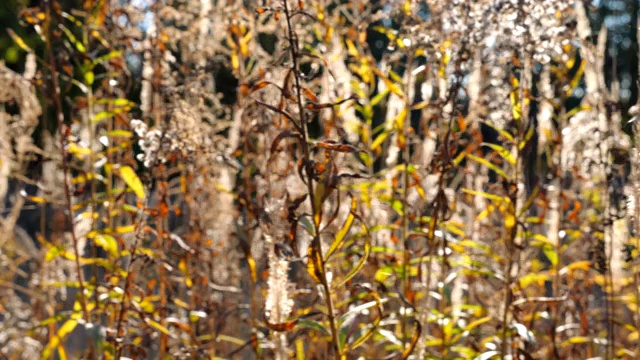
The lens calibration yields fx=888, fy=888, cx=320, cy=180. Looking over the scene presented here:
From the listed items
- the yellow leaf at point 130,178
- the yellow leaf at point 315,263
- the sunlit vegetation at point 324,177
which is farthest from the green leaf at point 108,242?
the yellow leaf at point 315,263

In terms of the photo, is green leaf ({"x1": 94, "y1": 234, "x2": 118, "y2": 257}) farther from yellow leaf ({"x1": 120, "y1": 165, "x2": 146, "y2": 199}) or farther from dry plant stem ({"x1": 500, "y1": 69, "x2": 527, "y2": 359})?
dry plant stem ({"x1": 500, "y1": 69, "x2": 527, "y2": 359})

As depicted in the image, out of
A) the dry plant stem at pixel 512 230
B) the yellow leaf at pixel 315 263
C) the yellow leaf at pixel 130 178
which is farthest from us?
the yellow leaf at pixel 130 178

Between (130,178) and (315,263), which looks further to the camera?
(130,178)

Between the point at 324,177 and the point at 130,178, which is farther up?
the point at 130,178

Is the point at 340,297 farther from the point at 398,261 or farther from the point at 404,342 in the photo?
the point at 404,342

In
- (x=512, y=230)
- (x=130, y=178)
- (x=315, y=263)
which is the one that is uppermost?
(x=130, y=178)

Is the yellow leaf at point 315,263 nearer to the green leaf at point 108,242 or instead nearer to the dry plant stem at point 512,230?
the dry plant stem at point 512,230

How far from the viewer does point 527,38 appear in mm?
2223

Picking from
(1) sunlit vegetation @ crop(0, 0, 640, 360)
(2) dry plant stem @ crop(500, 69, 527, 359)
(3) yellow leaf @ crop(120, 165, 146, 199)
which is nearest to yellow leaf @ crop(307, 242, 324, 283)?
(1) sunlit vegetation @ crop(0, 0, 640, 360)

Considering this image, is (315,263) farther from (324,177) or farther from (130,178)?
(130,178)

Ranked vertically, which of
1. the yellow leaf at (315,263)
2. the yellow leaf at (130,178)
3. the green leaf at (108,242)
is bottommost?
the yellow leaf at (315,263)

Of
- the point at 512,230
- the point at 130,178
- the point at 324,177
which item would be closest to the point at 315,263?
A: the point at 324,177

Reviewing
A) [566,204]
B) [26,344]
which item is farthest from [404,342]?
[26,344]

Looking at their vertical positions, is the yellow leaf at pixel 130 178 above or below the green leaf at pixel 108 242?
above
